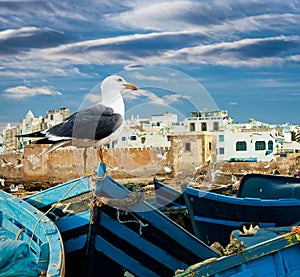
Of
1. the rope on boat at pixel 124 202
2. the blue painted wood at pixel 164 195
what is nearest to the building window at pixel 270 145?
the blue painted wood at pixel 164 195

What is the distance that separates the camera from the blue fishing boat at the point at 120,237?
3.46 m

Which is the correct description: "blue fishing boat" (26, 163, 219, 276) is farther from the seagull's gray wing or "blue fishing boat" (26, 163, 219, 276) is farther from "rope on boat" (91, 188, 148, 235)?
the seagull's gray wing

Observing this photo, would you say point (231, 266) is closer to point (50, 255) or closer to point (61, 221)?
point (50, 255)

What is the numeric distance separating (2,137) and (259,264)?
21.2m

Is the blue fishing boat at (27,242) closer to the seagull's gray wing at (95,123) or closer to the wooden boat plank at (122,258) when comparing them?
the wooden boat plank at (122,258)

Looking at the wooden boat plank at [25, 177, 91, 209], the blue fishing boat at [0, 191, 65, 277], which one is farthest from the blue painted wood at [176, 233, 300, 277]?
the wooden boat plank at [25, 177, 91, 209]

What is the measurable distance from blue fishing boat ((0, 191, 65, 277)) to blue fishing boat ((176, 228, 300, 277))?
2.63 ft

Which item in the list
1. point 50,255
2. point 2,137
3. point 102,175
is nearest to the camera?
point 50,255

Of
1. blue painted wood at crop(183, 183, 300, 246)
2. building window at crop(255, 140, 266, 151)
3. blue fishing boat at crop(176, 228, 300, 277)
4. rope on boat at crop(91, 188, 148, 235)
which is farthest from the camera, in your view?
building window at crop(255, 140, 266, 151)

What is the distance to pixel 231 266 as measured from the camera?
8.40ft

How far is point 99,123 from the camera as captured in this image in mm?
3738

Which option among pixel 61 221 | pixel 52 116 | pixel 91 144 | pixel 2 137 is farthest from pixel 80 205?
pixel 2 137

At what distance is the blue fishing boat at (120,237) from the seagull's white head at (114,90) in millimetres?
519

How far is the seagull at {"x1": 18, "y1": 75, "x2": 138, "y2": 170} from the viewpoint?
12.3ft
